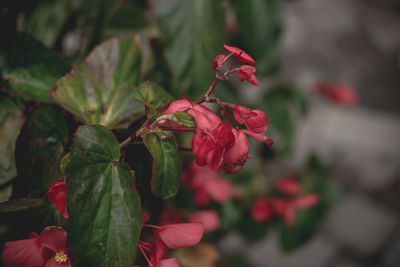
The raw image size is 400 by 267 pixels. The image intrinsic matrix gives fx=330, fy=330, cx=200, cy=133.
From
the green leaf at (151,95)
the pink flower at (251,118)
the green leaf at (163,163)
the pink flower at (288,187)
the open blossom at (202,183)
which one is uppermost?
the pink flower at (251,118)

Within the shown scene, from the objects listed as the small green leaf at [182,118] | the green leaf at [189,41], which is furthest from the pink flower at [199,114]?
the green leaf at [189,41]

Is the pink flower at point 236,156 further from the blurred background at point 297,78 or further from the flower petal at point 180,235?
the blurred background at point 297,78

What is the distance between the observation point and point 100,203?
0.29m

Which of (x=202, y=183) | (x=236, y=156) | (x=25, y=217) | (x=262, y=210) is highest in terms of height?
(x=236, y=156)

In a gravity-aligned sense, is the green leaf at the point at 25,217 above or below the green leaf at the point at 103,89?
below

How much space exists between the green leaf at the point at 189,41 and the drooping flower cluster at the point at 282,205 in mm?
522

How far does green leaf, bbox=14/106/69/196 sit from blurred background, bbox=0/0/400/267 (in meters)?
0.03

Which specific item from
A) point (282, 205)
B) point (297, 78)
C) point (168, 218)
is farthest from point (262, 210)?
point (297, 78)

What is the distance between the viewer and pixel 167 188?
0.30m

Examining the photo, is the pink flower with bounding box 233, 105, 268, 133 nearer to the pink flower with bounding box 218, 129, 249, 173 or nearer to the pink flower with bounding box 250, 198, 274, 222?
the pink flower with bounding box 218, 129, 249, 173

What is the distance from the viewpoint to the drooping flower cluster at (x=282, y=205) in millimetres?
943

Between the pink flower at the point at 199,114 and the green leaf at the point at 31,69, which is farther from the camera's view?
the green leaf at the point at 31,69

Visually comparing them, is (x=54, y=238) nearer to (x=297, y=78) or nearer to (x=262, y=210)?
(x=262, y=210)

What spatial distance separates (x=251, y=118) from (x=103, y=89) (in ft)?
0.65
